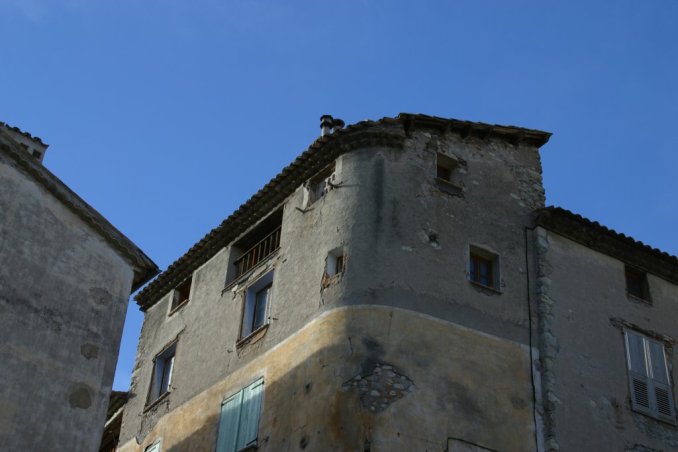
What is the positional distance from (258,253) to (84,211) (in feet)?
22.2

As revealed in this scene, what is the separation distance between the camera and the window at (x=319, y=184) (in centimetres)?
2425

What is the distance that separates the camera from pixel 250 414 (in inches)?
897

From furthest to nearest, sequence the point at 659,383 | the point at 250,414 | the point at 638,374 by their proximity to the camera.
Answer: the point at 659,383 < the point at 638,374 < the point at 250,414

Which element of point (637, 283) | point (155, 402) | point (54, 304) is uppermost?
point (637, 283)

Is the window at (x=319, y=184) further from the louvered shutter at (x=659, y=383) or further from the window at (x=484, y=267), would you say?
the louvered shutter at (x=659, y=383)

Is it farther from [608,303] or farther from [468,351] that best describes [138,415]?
[608,303]

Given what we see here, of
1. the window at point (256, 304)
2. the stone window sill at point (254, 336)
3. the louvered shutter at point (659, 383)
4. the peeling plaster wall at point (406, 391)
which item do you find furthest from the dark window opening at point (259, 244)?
the louvered shutter at point (659, 383)

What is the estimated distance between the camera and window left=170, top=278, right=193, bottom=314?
28516 mm

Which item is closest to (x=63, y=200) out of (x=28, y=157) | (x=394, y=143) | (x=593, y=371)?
(x=28, y=157)

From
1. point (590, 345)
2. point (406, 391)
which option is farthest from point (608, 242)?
point (406, 391)

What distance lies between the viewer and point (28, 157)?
19.6m

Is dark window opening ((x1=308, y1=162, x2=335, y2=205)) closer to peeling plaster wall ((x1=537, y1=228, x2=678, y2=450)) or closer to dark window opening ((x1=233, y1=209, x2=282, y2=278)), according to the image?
dark window opening ((x1=233, y1=209, x2=282, y2=278))

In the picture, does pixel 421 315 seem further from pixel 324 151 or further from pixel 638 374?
pixel 638 374

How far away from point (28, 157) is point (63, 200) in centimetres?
100
